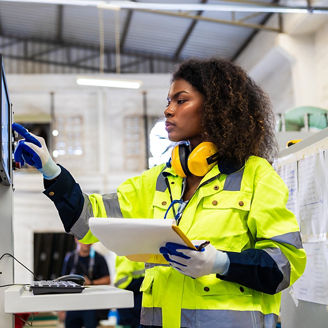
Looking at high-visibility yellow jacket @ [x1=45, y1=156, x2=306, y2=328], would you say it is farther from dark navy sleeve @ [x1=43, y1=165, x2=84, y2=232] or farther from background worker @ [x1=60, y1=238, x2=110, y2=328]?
background worker @ [x1=60, y1=238, x2=110, y2=328]

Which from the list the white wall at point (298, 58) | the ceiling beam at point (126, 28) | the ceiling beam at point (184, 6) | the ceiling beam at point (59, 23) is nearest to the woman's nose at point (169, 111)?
the ceiling beam at point (184, 6)

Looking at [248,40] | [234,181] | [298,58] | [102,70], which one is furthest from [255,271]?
[102,70]

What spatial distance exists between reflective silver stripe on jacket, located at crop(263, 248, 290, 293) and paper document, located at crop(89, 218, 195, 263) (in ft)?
1.04

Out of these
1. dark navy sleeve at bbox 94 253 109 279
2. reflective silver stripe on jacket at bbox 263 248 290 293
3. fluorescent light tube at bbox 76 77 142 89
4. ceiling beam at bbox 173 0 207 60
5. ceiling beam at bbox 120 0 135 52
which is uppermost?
ceiling beam at bbox 120 0 135 52

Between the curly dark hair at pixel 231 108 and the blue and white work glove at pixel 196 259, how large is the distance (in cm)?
44

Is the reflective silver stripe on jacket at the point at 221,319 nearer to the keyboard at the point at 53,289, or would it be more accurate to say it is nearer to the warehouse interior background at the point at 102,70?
the keyboard at the point at 53,289

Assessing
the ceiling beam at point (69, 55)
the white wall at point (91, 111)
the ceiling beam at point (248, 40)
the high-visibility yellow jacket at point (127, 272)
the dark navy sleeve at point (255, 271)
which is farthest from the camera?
the ceiling beam at point (69, 55)

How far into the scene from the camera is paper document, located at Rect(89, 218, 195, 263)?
154 centimetres

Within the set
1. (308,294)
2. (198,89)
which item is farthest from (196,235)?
(308,294)

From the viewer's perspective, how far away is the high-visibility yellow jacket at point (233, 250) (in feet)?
5.98

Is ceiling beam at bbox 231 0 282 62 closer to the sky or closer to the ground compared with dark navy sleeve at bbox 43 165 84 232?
closer to the sky

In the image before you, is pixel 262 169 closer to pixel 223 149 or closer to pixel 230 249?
pixel 223 149

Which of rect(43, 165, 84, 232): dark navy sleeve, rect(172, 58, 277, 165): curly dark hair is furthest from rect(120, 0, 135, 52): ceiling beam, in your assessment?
rect(43, 165, 84, 232): dark navy sleeve

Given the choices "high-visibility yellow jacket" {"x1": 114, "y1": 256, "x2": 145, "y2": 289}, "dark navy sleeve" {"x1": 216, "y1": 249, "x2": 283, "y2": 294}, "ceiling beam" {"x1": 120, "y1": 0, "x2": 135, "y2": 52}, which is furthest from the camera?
"ceiling beam" {"x1": 120, "y1": 0, "x2": 135, "y2": 52}
